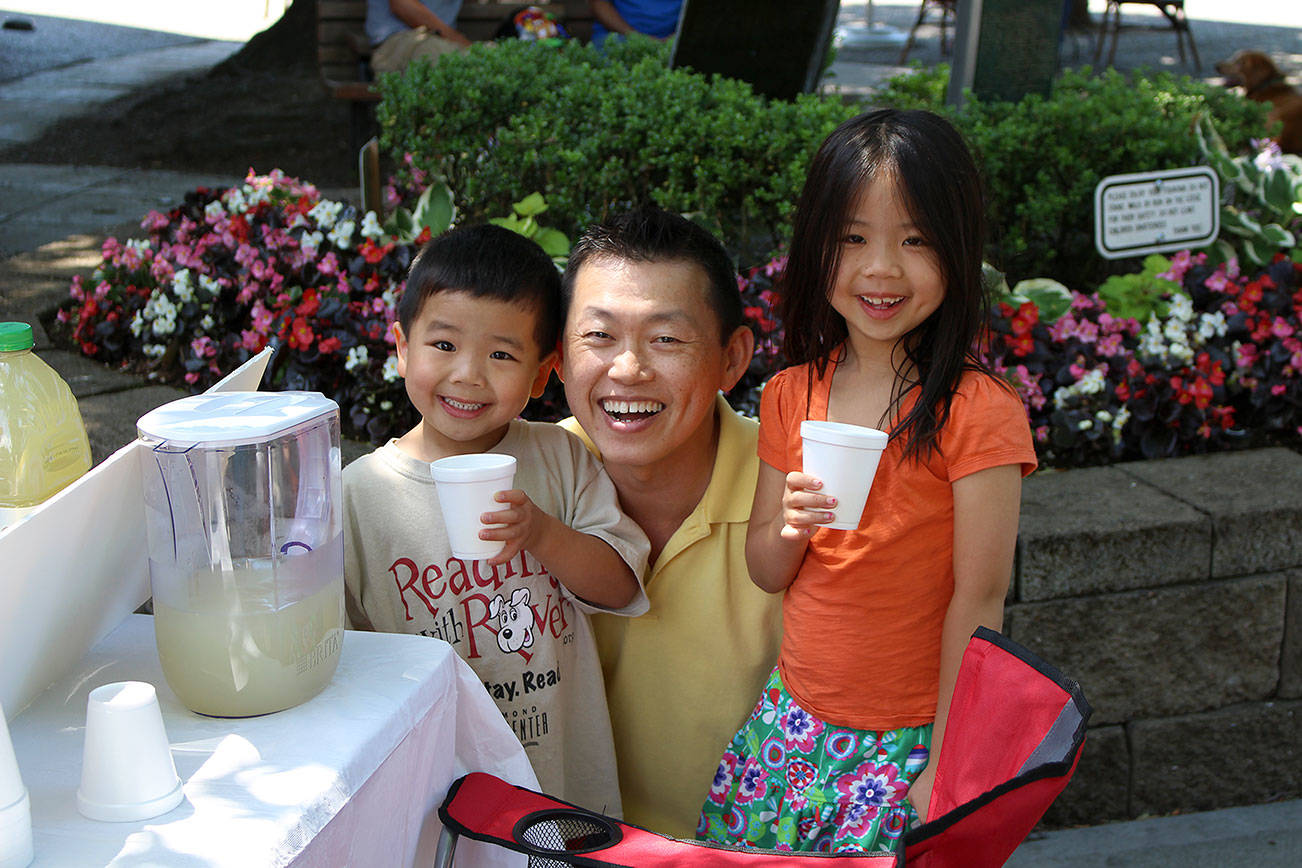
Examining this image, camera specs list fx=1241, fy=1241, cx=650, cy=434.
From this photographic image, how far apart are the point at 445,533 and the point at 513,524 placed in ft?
1.02

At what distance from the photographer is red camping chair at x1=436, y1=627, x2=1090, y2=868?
1.41 m

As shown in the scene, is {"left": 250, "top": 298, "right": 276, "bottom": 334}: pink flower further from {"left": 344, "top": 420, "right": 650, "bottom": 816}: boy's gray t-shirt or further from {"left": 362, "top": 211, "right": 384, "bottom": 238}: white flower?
{"left": 344, "top": 420, "right": 650, "bottom": 816}: boy's gray t-shirt

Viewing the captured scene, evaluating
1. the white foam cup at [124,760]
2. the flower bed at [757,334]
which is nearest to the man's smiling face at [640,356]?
the white foam cup at [124,760]

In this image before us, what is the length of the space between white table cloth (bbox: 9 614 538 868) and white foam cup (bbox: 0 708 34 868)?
0.10 ft

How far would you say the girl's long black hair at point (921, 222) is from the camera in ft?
6.22

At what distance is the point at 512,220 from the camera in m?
3.83

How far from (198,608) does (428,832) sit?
1.52ft

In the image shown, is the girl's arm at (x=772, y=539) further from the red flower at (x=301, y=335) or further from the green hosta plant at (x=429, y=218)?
the green hosta plant at (x=429, y=218)

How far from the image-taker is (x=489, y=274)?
2008 millimetres

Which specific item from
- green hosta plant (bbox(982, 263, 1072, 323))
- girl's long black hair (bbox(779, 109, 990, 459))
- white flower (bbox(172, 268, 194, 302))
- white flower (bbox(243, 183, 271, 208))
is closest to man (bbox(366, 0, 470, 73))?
→ white flower (bbox(243, 183, 271, 208))

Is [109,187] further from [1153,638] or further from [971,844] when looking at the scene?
[971,844]

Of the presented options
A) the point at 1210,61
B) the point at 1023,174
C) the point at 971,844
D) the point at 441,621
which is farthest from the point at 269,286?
the point at 1210,61

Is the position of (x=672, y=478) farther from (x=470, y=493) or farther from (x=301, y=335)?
(x=301, y=335)

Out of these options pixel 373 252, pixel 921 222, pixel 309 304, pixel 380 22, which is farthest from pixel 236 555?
pixel 380 22
